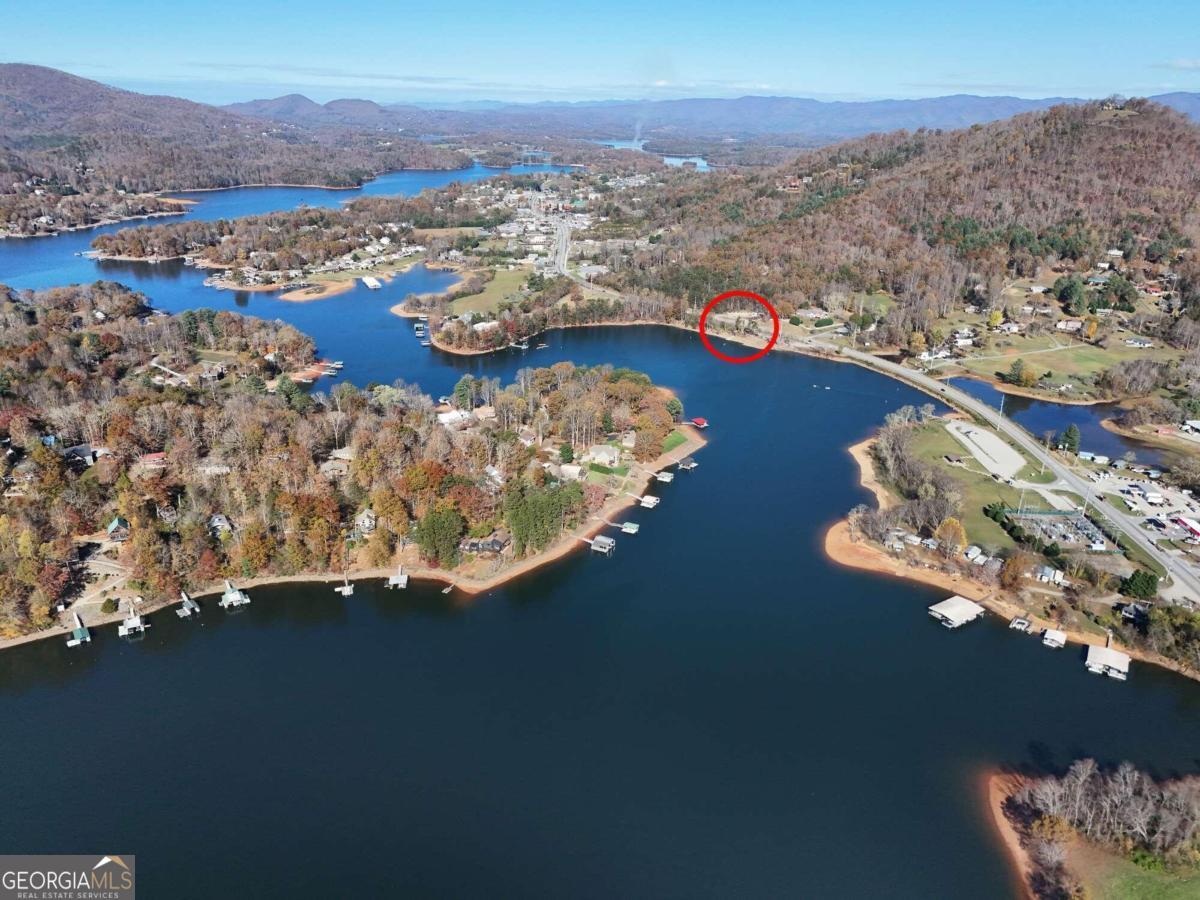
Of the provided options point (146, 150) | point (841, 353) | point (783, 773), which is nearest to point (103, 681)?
point (783, 773)

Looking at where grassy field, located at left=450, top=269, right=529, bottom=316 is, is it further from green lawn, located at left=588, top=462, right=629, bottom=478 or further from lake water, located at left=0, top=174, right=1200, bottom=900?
lake water, located at left=0, top=174, right=1200, bottom=900

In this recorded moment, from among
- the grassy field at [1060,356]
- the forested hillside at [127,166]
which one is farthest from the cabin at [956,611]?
the forested hillside at [127,166]

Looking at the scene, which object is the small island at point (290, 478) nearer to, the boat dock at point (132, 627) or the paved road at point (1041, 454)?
the boat dock at point (132, 627)

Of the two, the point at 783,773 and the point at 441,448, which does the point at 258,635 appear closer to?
the point at 441,448

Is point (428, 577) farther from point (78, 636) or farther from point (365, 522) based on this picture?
point (78, 636)

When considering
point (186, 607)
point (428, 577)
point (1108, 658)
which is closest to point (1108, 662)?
point (1108, 658)

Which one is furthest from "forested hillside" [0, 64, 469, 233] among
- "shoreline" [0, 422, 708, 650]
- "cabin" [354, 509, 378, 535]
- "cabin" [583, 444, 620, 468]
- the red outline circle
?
"cabin" [583, 444, 620, 468]

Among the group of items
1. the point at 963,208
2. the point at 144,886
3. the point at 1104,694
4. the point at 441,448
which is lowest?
the point at 144,886
